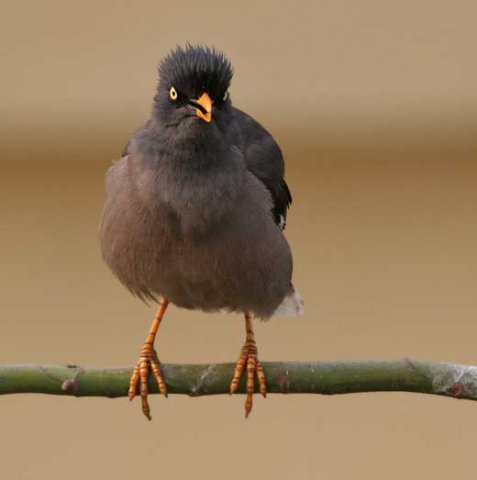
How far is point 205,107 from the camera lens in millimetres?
6234

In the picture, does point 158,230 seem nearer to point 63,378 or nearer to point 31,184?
point 63,378

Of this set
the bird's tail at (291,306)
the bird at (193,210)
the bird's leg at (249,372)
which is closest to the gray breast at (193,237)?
the bird at (193,210)

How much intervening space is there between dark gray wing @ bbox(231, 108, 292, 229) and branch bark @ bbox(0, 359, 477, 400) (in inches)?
38.2

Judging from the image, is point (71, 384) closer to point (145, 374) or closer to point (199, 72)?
point (145, 374)

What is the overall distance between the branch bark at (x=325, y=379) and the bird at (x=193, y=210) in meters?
0.31

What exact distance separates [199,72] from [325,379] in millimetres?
1203

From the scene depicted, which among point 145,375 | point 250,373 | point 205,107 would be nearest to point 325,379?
point 250,373

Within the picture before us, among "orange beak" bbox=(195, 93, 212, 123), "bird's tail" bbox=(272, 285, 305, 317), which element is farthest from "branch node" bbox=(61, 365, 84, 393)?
"bird's tail" bbox=(272, 285, 305, 317)

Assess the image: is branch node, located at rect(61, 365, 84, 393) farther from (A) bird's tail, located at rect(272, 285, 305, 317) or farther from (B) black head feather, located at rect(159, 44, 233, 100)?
(A) bird's tail, located at rect(272, 285, 305, 317)

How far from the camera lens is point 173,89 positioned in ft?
20.8

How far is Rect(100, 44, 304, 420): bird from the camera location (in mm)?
6348

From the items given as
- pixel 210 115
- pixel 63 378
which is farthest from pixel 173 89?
pixel 63 378

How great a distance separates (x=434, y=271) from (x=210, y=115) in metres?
4.24

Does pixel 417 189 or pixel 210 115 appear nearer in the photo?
pixel 210 115
